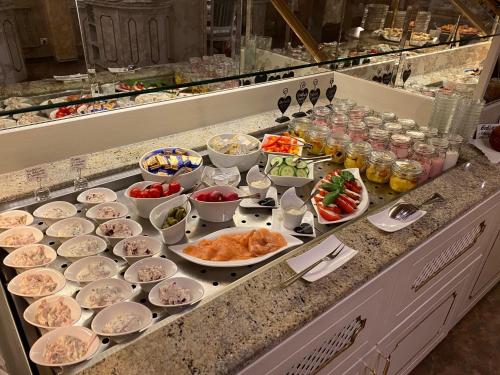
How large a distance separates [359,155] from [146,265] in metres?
0.99

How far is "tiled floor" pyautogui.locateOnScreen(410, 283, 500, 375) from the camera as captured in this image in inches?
77.5

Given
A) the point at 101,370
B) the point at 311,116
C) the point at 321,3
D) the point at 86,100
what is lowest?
the point at 101,370

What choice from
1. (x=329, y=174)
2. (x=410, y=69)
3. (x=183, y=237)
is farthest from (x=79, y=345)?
(x=410, y=69)

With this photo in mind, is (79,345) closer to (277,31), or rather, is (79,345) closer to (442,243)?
(442,243)

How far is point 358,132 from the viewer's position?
173 centimetres

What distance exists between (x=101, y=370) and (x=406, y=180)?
3.99 ft

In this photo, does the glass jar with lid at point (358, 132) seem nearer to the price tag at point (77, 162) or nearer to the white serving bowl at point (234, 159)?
the white serving bowl at point (234, 159)

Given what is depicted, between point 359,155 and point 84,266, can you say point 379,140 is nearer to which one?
point 359,155

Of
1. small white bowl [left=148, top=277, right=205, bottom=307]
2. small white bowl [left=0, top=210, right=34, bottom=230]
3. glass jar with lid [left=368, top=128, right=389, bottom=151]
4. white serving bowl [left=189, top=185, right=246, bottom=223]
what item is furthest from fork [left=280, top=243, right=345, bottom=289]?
small white bowl [left=0, top=210, right=34, bottom=230]

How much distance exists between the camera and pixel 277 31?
5.71 feet

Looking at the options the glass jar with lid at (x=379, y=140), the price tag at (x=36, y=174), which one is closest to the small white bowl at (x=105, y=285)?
the price tag at (x=36, y=174)

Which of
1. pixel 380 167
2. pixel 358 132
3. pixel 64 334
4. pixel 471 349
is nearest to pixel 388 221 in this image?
pixel 380 167

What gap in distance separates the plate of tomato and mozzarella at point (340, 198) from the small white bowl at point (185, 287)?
49 cm

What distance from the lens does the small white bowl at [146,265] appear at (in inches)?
38.4
